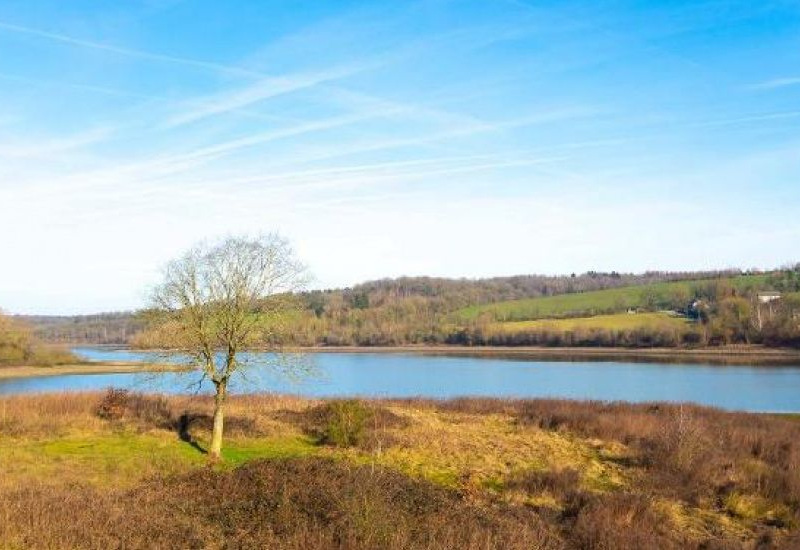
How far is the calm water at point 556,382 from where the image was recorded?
47281 mm

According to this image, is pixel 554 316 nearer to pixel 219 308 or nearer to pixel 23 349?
pixel 23 349

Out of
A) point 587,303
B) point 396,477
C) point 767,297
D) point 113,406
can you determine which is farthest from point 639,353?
point 396,477

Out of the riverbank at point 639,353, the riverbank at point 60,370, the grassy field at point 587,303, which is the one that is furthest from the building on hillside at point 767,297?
the riverbank at point 60,370

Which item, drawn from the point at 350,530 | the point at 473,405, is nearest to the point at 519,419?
the point at 473,405

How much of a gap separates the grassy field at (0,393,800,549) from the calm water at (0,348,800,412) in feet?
51.8

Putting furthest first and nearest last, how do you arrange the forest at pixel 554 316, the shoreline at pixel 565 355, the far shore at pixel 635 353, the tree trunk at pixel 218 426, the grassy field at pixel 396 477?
the forest at pixel 554 316 < the far shore at pixel 635 353 < the shoreline at pixel 565 355 < the tree trunk at pixel 218 426 < the grassy field at pixel 396 477

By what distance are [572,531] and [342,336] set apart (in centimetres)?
12758

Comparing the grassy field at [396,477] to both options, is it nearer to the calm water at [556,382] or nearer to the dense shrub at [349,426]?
the dense shrub at [349,426]

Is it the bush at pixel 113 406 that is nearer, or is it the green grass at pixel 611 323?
the bush at pixel 113 406

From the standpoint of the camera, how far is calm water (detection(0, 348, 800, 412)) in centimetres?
4728

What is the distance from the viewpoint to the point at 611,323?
389ft

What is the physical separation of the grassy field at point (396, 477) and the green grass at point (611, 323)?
87624 mm

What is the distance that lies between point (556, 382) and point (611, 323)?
62.0 meters

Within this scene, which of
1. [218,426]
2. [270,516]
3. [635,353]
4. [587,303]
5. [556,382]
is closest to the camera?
[270,516]
